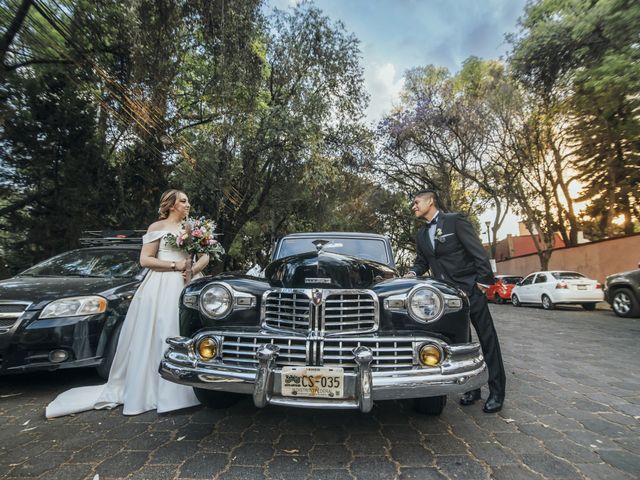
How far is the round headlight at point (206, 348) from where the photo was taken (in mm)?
2559

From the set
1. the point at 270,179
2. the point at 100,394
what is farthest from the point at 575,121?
the point at 100,394

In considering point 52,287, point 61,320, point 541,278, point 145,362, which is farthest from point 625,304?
point 52,287

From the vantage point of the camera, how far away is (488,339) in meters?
3.21

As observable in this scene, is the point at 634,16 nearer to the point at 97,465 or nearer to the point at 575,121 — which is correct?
the point at 575,121

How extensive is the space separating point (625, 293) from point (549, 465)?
929cm

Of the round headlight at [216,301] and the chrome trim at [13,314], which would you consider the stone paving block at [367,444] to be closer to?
the round headlight at [216,301]

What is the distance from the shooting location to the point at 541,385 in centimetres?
396

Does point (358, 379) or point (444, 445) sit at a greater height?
point (358, 379)

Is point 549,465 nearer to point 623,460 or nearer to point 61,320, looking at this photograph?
point 623,460

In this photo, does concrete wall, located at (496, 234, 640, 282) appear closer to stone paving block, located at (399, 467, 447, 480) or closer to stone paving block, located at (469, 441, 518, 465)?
stone paving block, located at (469, 441, 518, 465)

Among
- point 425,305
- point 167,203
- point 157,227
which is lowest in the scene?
point 425,305

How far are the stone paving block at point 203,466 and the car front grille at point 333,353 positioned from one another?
1.94 ft

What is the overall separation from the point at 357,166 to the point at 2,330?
13.6 metres

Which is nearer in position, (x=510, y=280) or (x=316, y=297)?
(x=316, y=297)
